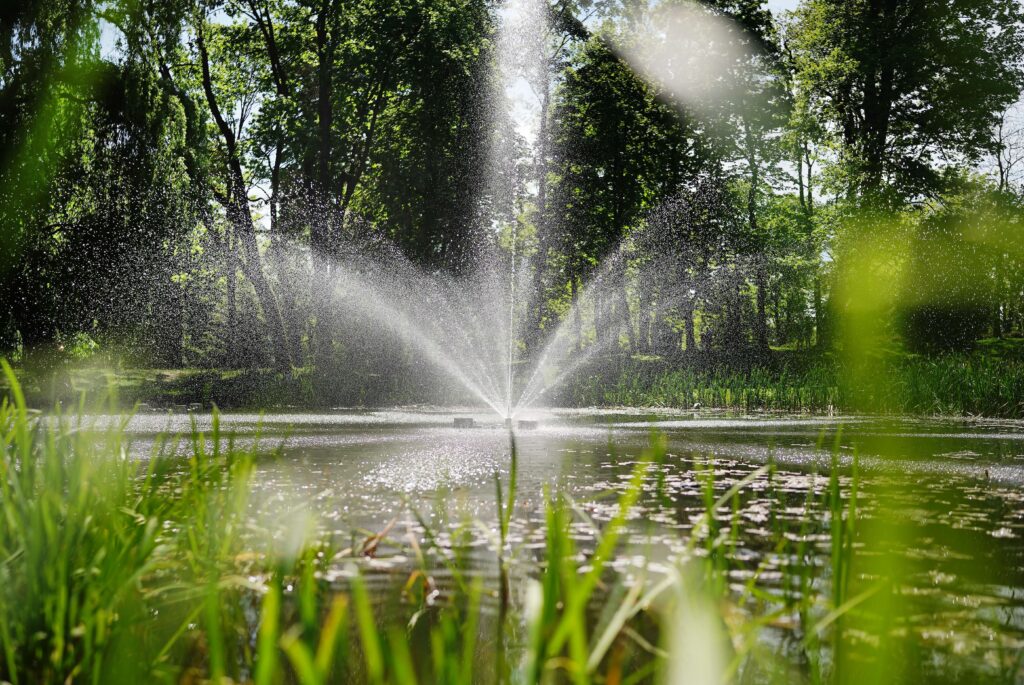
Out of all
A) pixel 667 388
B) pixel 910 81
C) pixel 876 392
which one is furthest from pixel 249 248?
pixel 910 81

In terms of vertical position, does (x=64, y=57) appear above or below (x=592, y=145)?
below

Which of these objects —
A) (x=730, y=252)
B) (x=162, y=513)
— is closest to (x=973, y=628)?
(x=162, y=513)

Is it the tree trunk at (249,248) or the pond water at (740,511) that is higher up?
the tree trunk at (249,248)

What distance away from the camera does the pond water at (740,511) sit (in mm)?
2721

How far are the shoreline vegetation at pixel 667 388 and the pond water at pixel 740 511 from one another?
407cm

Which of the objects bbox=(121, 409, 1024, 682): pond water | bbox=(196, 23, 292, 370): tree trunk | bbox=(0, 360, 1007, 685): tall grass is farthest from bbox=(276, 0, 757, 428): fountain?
bbox=(0, 360, 1007, 685): tall grass

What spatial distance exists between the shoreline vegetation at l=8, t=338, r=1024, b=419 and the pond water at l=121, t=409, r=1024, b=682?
13.4 ft

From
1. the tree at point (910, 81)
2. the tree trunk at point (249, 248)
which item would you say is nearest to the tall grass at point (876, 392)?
the tree trunk at point (249, 248)

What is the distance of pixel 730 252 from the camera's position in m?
31.1

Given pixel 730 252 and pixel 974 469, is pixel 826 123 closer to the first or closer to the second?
pixel 730 252

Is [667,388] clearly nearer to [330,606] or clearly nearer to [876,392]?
[876,392]

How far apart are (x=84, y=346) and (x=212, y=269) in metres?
5.57

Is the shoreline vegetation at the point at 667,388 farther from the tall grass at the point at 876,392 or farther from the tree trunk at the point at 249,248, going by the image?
the tree trunk at the point at 249,248

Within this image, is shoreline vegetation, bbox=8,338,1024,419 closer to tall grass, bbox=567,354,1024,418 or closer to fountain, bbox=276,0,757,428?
tall grass, bbox=567,354,1024,418
